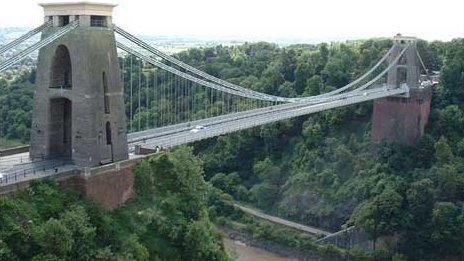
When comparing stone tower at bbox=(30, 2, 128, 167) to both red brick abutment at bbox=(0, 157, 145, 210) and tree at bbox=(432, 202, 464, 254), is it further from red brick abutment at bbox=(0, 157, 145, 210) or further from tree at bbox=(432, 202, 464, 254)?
tree at bbox=(432, 202, 464, 254)

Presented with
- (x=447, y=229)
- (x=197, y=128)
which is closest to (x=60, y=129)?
(x=197, y=128)

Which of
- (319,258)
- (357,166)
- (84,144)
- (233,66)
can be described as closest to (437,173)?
(357,166)

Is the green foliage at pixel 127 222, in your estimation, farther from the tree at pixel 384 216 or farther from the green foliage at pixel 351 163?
the green foliage at pixel 351 163

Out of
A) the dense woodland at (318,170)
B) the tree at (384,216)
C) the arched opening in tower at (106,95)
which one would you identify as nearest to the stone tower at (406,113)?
the dense woodland at (318,170)

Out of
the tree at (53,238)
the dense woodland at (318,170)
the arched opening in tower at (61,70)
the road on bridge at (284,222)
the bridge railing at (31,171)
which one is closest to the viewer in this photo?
the tree at (53,238)

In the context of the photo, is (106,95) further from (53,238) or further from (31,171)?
(53,238)

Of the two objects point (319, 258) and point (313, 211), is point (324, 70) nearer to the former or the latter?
point (313, 211)
